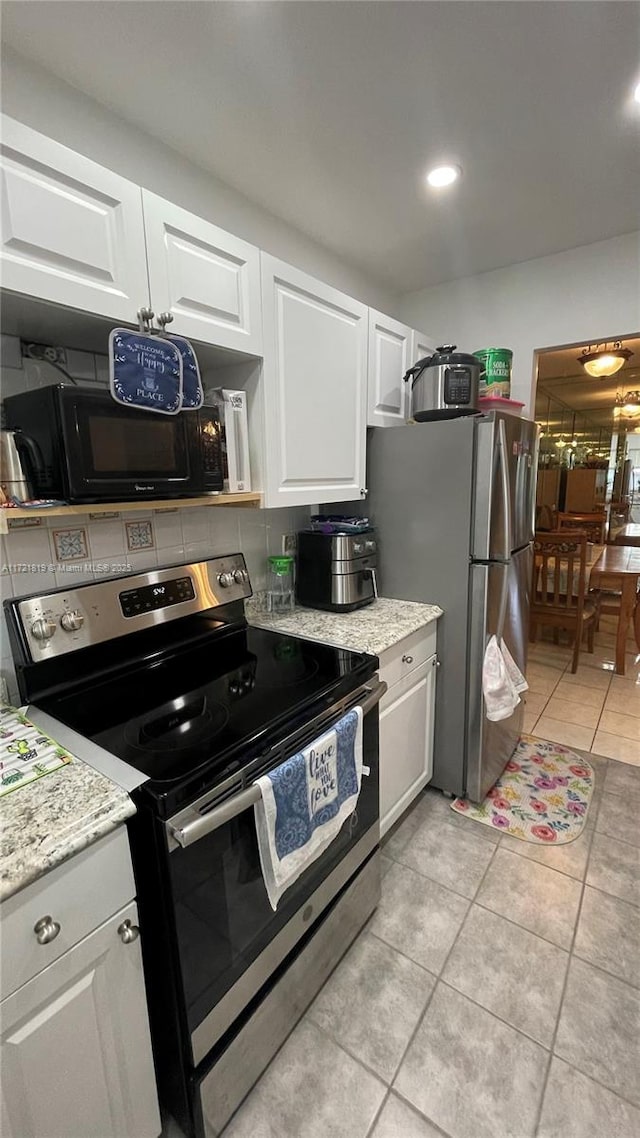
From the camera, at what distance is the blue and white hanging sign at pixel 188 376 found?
118 centimetres

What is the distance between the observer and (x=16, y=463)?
1.03 metres

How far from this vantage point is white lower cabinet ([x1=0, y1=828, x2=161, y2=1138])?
72 centimetres

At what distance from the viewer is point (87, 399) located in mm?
1025

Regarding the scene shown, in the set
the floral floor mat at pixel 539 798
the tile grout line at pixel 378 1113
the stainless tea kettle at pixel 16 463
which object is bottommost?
the tile grout line at pixel 378 1113

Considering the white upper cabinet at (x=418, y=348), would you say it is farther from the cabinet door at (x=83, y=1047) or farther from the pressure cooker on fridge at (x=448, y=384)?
the cabinet door at (x=83, y=1047)

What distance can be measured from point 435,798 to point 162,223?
2275 mm

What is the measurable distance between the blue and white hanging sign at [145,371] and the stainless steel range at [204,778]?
51cm

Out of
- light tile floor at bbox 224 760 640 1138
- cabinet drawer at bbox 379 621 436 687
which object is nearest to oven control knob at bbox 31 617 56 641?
cabinet drawer at bbox 379 621 436 687

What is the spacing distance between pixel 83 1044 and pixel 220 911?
280mm

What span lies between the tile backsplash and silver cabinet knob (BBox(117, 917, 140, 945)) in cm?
63

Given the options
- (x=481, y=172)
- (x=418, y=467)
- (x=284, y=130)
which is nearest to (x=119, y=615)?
(x=418, y=467)

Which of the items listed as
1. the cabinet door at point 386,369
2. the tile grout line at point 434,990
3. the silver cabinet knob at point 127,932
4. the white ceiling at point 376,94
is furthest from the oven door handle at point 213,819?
the white ceiling at point 376,94

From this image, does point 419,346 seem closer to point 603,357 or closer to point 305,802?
point 603,357

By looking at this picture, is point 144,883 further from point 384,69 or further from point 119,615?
point 384,69
